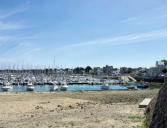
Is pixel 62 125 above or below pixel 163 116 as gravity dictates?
below

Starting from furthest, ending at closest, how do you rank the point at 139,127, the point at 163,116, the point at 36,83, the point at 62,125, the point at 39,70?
1. the point at 39,70
2. the point at 36,83
3. the point at 62,125
4. the point at 139,127
5. the point at 163,116

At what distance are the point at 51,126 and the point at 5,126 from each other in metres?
3.16

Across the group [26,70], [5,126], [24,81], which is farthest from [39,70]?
[5,126]

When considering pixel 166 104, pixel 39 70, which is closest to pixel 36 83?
pixel 39 70

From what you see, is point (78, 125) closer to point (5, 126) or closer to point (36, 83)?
point (5, 126)

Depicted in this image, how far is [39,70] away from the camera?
16338cm

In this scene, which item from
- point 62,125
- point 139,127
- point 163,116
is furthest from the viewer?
point 62,125

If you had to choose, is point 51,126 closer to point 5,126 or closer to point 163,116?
point 5,126

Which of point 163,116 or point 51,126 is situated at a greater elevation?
point 163,116

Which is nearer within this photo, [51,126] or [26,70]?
[51,126]

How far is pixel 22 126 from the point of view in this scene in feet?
47.1

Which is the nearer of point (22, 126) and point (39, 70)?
point (22, 126)

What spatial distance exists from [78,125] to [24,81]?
102538 mm

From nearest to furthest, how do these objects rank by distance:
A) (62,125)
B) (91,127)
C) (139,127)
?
1. (139,127)
2. (91,127)
3. (62,125)
